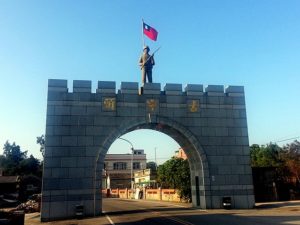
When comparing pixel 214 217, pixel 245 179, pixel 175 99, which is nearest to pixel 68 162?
pixel 175 99

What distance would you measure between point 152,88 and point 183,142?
4598 millimetres

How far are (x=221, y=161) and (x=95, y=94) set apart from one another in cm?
949

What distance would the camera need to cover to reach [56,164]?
2061 cm

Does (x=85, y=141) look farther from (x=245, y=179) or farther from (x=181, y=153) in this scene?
(x=181, y=153)

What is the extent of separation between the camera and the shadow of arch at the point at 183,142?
21406mm

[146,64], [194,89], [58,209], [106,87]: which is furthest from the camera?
[146,64]

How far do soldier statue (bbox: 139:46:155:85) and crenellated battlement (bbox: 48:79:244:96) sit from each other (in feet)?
5.36

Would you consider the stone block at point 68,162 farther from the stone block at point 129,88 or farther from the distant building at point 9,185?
the distant building at point 9,185

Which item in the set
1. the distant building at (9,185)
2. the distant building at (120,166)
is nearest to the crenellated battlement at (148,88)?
the distant building at (9,185)

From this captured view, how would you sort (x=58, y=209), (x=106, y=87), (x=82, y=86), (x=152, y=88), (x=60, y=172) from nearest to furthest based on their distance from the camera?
(x=58, y=209), (x=60, y=172), (x=82, y=86), (x=106, y=87), (x=152, y=88)

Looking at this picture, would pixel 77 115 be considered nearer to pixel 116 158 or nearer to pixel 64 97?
pixel 64 97

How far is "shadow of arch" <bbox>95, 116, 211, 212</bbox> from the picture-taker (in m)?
21.4

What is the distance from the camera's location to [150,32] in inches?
1001

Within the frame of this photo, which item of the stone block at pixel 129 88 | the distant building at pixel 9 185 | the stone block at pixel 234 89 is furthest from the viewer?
the distant building at pixel 9 185
